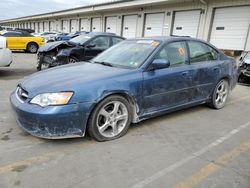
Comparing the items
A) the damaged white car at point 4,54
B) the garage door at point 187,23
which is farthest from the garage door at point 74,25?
the damaged white car at point 4,54

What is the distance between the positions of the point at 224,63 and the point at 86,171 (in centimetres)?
386

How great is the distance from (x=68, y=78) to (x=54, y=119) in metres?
0.69

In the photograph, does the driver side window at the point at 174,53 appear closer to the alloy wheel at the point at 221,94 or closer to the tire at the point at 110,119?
the tire at the point at 110,119

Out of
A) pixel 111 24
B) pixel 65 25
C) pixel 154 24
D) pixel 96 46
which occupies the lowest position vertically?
pixel 96 46

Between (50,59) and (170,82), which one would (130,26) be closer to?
(50,59)

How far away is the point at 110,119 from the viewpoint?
11.6ft

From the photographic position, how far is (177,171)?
9.30ft

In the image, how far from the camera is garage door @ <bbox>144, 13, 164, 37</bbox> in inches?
730

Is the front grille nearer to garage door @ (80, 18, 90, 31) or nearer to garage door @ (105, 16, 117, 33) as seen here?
garage door @ (105, 16, 117, 33)

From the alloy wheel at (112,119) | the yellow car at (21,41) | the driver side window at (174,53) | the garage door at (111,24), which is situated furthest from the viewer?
the garage door at (111,24)

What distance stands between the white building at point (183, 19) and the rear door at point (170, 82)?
10.3m

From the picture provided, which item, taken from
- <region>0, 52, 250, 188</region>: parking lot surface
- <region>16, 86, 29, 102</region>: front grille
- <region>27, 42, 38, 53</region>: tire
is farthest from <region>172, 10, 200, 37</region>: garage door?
<region>16, 86, 29, 102</region>: front grille

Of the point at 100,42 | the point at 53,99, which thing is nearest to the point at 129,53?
the point at 53,99

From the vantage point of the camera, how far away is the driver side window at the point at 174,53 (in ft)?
13.6
